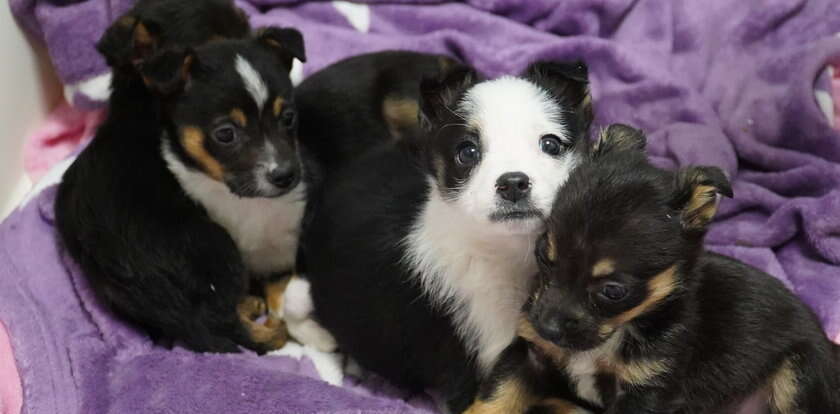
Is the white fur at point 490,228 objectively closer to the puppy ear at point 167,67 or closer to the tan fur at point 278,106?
the tan fur at point 278,106

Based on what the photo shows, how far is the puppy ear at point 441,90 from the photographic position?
94.9 inches

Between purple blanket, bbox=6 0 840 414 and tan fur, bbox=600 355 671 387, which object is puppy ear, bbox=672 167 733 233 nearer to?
tan fur, bbox=600 355 671 387

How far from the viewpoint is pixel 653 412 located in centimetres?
215

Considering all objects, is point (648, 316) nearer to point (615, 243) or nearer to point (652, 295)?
point (652, 295)

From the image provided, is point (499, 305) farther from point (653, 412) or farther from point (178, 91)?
point (178, 91)

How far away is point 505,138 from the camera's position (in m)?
2.20

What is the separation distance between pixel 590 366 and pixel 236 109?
55.3 inches

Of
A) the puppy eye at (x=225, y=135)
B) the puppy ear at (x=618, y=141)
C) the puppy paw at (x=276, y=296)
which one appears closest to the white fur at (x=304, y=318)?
the puppy paw at (x=276, y=296)

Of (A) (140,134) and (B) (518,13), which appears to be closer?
(A) (140,134)

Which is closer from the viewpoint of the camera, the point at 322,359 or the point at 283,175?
the point at 283,175

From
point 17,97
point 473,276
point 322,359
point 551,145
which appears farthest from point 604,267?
point 17,97

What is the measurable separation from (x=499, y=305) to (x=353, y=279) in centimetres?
50

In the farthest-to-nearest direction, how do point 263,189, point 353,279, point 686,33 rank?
point 686,33
point 263,189
point 353,279

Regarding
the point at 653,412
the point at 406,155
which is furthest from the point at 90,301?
the point at 653,412
